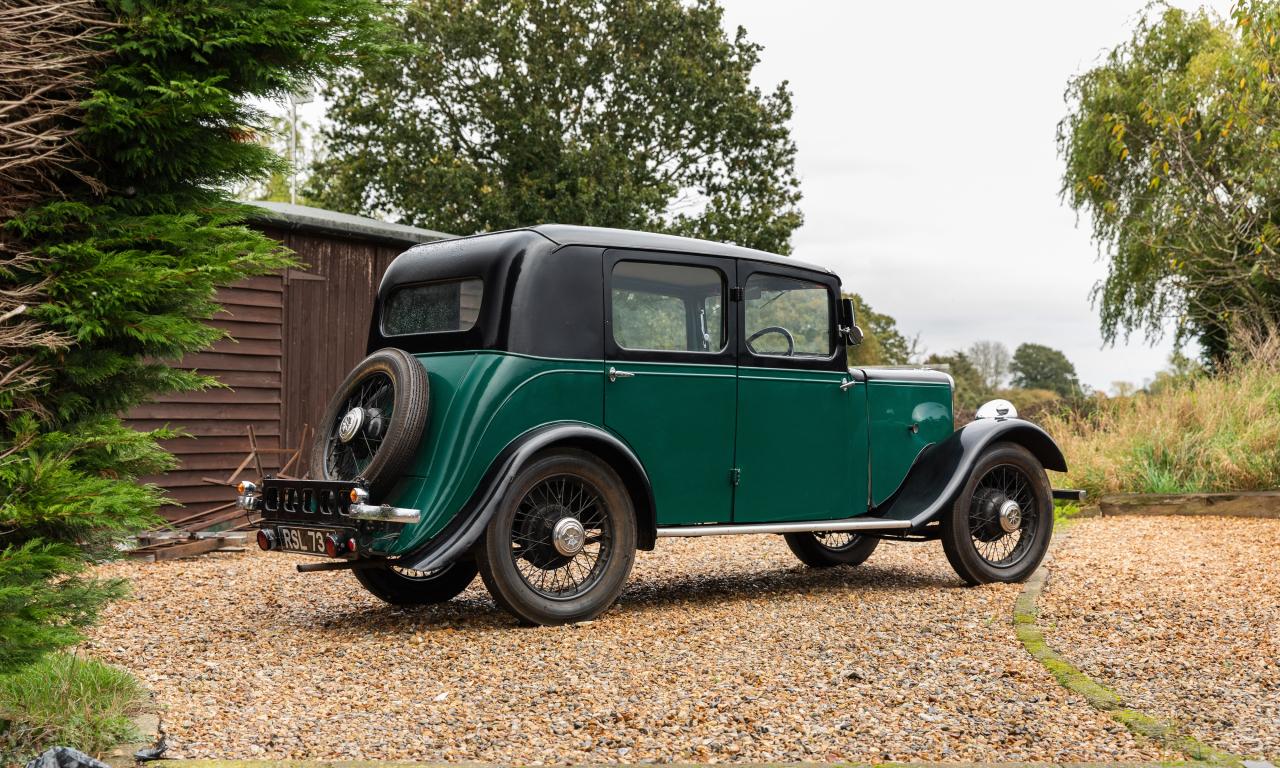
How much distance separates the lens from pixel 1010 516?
748 cm

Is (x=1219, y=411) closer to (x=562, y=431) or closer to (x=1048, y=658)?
(x=1048, y=658)

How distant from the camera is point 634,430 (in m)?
6.26

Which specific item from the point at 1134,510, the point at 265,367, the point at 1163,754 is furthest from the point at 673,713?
the point at 1134,510

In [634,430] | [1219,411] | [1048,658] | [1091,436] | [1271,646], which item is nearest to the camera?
[1048,658]

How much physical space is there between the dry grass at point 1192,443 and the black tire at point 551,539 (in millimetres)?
8104

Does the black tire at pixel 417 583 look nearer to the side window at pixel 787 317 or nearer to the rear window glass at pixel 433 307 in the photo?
the rear window glass at pixel 433 307

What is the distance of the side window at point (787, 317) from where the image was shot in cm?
689

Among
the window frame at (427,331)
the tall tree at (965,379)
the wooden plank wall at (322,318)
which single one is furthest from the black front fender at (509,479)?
the tall tree at (965,379)

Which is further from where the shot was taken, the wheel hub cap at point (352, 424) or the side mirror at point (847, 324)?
the side mirror at point (847, 324)

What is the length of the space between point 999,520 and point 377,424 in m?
3.99

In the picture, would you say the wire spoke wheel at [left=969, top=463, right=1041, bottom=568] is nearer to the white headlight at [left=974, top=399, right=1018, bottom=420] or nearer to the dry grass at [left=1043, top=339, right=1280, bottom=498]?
the white headlight at [left=974, top=399, right=1018, bottom=420]

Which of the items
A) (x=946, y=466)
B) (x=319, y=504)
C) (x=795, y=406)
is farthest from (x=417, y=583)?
(x=946, y=466)

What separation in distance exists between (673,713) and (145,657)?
2.59m

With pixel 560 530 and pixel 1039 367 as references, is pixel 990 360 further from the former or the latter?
pixel 560 530
